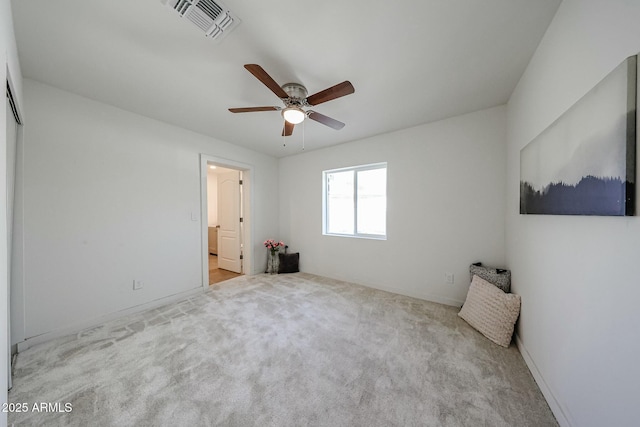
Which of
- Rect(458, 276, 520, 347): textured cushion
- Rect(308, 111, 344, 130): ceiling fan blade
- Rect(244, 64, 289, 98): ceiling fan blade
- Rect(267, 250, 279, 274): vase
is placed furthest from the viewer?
Rect(267, 250, 279, 274): vase

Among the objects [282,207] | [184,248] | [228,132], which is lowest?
[184,248]

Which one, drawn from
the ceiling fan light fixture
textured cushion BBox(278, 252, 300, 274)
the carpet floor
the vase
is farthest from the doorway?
the ceiling fan light fixture

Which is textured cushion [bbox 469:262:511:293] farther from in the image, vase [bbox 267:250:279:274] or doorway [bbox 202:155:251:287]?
doorway [bbox 202:155:251:287]

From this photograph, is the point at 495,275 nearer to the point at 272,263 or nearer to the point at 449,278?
the point at 449,278

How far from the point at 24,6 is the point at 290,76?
1.56 meters

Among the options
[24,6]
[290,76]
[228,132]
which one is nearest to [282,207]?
[228,132]

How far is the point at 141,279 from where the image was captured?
2.52m

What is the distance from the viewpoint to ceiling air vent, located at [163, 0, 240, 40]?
3.76 feet

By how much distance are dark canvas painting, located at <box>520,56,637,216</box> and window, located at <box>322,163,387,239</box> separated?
2.01 meters

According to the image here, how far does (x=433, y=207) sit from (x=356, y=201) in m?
1.19

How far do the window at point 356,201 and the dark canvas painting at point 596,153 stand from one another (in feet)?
6.59

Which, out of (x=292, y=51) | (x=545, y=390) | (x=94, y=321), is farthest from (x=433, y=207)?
(x=94, y=321)

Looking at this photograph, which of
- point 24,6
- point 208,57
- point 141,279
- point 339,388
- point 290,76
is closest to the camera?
point 24,6

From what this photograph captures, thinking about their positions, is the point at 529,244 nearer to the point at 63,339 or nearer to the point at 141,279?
the point at 141,279
